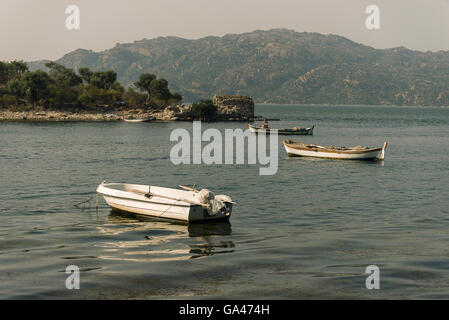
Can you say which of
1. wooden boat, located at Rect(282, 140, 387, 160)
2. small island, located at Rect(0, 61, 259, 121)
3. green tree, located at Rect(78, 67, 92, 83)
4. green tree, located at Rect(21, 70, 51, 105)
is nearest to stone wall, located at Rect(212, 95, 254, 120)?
small island, located at Rect(0, 61, 259, 121)

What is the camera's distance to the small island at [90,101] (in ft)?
501

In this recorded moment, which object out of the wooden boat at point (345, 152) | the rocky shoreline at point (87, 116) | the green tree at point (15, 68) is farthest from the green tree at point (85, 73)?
the wooden boat at point (345, 152)

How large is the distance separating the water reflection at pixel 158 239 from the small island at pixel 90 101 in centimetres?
12941

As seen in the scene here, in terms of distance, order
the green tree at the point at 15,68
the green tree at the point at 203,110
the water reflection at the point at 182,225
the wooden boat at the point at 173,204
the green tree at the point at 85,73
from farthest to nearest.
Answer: the green tree at the point at 85,73, the green tree at the point at 15,68, the green tree at the point at 203,110, the wooden boat at the point at 173,204, the water reflection at the point at 182,225

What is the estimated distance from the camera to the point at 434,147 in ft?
263

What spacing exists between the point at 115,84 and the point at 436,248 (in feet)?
579

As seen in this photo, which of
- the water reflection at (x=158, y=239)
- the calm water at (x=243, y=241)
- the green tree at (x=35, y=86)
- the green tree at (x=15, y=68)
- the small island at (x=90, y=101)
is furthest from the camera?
the green tree at (x=15, y=68)

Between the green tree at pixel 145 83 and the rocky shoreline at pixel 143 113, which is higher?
the green tree at pixel 145 83

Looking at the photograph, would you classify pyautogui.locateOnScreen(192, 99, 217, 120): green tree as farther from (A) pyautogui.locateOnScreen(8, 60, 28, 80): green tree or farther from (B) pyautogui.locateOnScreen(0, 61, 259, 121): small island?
(A) pyautogui.locateOnScreen(8, 60, 28, 80): green tree

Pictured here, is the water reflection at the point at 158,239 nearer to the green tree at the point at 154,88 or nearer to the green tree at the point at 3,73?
the green tree at the point at 154,88
